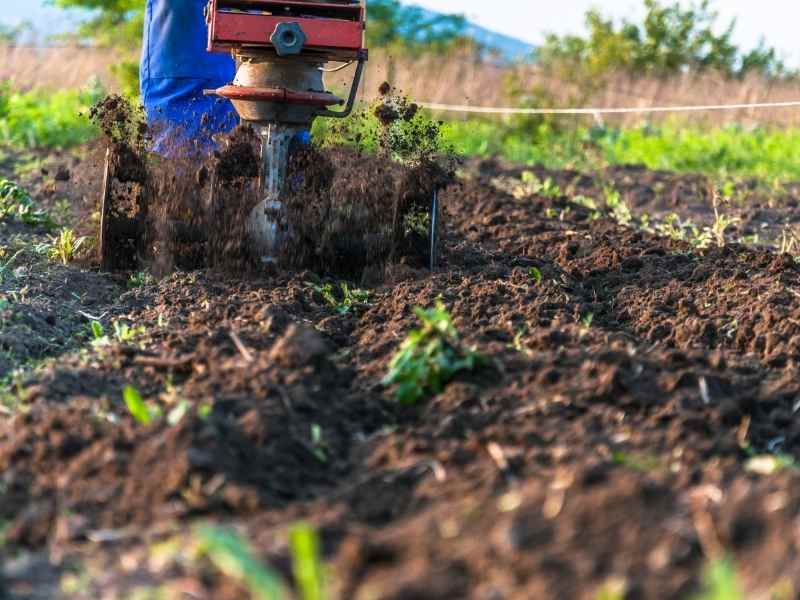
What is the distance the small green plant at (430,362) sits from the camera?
3672 millimetres

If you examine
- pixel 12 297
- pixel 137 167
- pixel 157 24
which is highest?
pixel 157 24

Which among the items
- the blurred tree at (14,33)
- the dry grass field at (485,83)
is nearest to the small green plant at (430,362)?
the dry grass field at (485,83)

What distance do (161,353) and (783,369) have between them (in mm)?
2076

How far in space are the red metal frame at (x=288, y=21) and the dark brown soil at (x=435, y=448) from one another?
109 centimetres

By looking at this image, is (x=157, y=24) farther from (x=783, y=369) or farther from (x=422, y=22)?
(x=422, y=22)

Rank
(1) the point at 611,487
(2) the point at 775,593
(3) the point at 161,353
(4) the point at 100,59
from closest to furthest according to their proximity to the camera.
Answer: (2) the point at 775,593
(1) the point at 611,487
(3) the point at 161,353
(4) the point at 100,59

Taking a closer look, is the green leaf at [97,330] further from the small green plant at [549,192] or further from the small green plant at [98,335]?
the small green plant at [549,192]

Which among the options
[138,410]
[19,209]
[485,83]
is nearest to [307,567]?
[138,410]

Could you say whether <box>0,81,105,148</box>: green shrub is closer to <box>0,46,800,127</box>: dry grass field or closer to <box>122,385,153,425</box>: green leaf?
<box>0,46,800,127</box>: dry grass field

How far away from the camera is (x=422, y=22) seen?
98.1 ft

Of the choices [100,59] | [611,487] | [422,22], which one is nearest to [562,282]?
[611,487]

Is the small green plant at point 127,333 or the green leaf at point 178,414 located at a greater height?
the green leaf at point 178,414

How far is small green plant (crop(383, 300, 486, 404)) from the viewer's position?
3672mm

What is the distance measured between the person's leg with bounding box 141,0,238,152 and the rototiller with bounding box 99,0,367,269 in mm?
952
